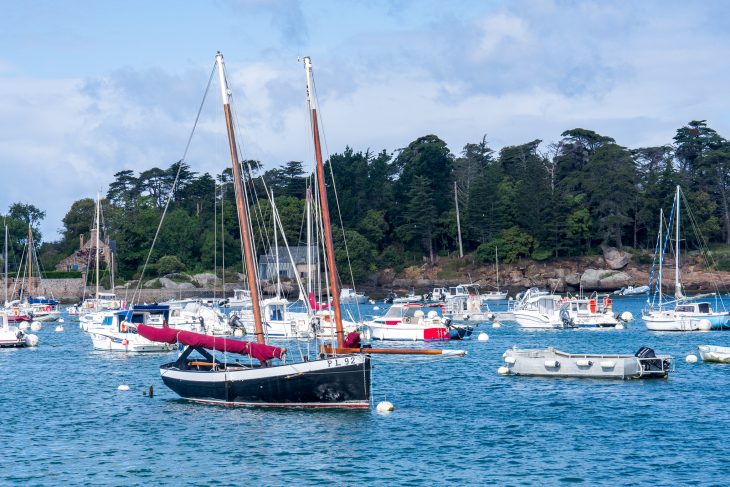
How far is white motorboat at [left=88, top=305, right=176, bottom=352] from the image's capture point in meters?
67.7

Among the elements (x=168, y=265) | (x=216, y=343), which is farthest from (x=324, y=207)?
(x=168, y=265)

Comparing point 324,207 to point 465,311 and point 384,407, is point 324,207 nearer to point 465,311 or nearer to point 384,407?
point 384,407

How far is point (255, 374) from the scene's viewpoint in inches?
1529

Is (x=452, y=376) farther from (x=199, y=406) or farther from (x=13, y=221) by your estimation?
(x=13, y=221)

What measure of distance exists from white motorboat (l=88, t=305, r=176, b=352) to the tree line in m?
76.2

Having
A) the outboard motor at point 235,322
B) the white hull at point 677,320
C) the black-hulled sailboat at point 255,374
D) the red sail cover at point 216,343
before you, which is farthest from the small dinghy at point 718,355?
the outboard motor at point 235,322

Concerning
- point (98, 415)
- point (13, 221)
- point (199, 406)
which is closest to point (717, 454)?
point (199, 406)

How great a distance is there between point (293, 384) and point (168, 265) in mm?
120313

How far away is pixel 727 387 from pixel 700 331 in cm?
3700

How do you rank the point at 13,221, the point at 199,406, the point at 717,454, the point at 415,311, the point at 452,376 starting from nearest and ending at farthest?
the point at 717,454, the point at 199,406, the point at 452,376, the point at 415,311, the point at 13,221

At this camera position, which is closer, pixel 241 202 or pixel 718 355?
pixel 241 202

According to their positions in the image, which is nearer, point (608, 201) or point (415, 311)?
point (415, 311)

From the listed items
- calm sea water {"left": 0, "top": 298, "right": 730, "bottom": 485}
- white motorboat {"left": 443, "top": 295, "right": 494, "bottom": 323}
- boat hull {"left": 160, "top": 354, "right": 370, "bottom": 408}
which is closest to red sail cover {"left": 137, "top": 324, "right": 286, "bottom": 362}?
boat hull {"left": 160, "top": 354, "right": 370, "bottom": 408}

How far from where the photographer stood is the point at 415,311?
74438 millimetres
